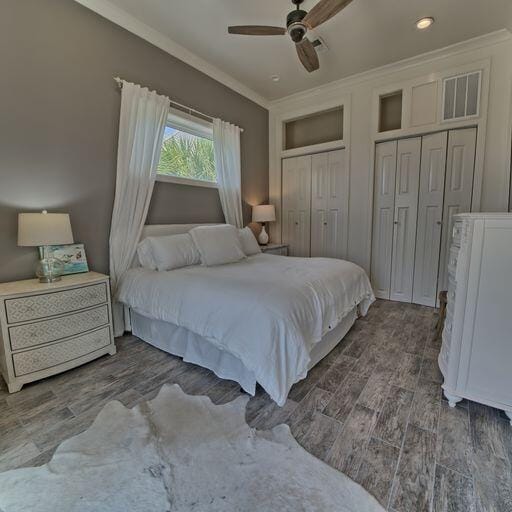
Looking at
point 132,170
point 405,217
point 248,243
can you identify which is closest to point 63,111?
point 132,170

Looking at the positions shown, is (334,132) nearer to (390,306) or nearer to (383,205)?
(383,205)

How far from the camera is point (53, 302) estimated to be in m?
1.95

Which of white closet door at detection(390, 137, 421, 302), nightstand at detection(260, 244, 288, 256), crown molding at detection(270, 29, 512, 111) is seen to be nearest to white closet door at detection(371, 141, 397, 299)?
white closet door at detection(390, 137, 421, 302)

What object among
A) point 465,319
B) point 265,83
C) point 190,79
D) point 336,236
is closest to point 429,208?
point 336,236

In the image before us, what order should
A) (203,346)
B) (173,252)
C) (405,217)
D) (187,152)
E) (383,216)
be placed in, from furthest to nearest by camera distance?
1. (383,216)
2. (405,217)
3. (187,152)
4. (173,252)
5. (203,346)

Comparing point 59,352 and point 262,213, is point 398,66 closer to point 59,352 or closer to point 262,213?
point 262,213

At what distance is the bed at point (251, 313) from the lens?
158cm

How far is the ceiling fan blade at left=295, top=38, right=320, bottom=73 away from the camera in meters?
2.31

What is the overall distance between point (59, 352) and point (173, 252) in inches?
45.9

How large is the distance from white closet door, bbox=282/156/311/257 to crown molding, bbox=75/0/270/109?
131 cm

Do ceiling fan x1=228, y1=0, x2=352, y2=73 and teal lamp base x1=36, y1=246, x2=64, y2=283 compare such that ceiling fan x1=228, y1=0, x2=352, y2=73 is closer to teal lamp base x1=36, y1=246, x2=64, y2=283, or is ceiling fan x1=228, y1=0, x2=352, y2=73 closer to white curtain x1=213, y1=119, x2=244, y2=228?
white curtain x1=213, y1=119, x2=244, y2=228

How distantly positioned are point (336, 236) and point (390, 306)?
49.3 inches

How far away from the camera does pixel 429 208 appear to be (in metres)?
3.39

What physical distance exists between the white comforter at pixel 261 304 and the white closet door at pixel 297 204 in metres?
1.88
